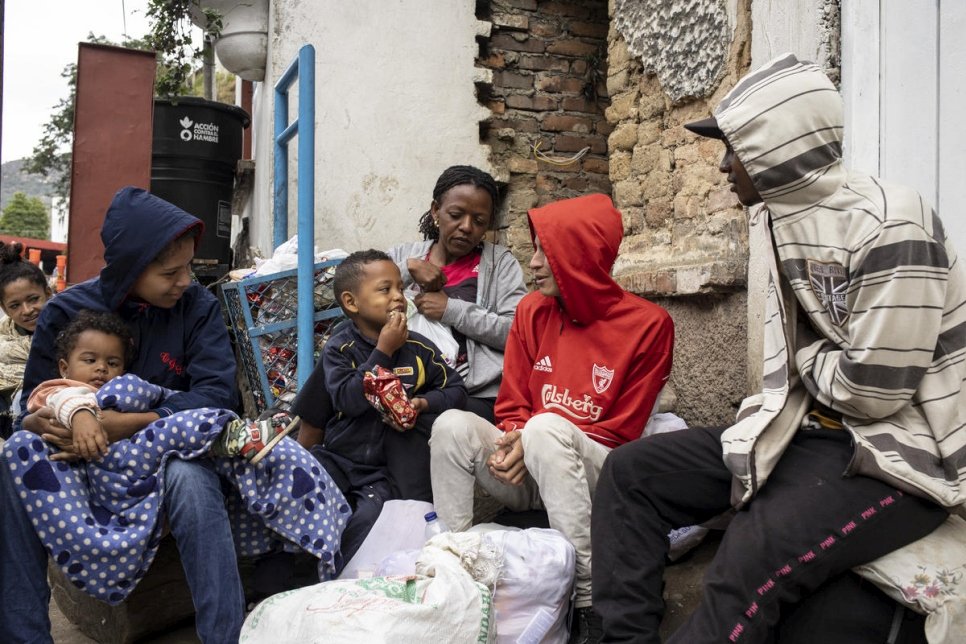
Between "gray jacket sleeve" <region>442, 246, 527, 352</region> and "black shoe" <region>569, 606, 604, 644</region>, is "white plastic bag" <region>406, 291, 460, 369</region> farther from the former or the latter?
"black shoe" <region>569, 606, 604, 644</region>

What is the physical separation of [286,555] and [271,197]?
2.88 meters

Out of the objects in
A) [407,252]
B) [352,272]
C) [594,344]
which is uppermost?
[407,252]

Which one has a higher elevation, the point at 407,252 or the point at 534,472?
the point at 407,252

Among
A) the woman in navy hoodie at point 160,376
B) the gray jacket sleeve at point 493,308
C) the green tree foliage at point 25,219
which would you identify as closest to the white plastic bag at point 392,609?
the woman in navy hoodie at point 160,376

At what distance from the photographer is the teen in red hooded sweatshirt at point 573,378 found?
2732 mm

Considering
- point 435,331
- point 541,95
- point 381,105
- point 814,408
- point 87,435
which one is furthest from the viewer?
point 541,95

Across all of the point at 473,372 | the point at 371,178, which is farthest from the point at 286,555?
the point at 371,178

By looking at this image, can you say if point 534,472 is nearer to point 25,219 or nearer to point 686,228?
point 686,228

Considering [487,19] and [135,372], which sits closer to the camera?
[135,372]

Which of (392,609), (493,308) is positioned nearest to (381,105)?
(493,308)

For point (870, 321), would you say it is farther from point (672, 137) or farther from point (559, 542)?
point (672, 137)

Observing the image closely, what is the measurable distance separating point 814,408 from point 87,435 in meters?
1.92

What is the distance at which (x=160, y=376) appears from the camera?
2.91 metres

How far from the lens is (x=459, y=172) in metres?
3.76
